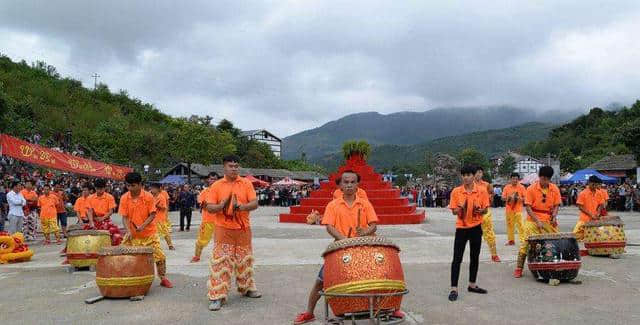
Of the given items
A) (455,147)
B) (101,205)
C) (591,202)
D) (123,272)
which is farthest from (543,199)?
(455,147)

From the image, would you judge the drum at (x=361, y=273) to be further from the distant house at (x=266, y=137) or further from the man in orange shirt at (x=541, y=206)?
the distant house at (x=266, y=137)

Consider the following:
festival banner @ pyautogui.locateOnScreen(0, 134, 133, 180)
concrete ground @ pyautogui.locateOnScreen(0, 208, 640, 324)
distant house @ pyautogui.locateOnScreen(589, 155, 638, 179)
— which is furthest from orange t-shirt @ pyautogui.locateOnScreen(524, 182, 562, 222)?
distant house @ pyautogui.locateOnScreen(589, 155, 638, 179)

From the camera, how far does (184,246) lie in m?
13.5

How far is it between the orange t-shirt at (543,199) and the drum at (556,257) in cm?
70

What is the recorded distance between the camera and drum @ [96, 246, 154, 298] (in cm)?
706

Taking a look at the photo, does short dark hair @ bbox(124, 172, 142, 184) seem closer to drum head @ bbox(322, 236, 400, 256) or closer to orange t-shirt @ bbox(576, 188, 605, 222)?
drum head @ bbox(322, 236, 400, 256)

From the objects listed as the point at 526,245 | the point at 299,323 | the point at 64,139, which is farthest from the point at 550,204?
the point at 64,139

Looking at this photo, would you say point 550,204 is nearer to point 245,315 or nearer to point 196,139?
point 245,315

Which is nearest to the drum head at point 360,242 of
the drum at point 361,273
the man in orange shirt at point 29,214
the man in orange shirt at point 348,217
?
the drum at point 361,273

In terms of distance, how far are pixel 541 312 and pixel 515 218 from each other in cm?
621

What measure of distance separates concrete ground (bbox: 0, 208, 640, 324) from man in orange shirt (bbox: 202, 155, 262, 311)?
25 cm

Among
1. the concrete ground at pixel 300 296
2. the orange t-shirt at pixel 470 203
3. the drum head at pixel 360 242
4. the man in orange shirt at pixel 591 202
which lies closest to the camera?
the drum head at pixel 360 242

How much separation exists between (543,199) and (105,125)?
5367cm

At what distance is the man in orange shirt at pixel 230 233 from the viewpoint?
262 inches
